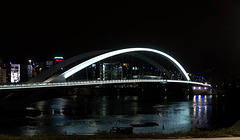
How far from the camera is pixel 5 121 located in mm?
24859

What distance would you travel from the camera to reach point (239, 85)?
70.4m

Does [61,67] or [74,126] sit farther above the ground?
[61,67]

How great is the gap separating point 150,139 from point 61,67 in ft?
102

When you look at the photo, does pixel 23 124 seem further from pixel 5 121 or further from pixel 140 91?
pixel 140 91

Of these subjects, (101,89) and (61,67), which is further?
(101,89)

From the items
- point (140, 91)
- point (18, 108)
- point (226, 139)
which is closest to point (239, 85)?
point (140, 91)

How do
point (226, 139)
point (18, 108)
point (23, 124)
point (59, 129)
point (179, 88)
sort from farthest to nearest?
point (179, 88) < point (18, 108) < point (23, 124) < point (59, 129) < point (226, 139)

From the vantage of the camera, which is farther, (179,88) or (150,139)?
(179,88)

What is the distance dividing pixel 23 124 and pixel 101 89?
2389 inches

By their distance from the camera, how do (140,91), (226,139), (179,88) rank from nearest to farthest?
(226,139)
(179,88)
(140,91)

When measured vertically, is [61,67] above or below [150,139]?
above

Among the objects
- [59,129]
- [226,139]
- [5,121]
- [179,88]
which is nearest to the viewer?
[226,139]

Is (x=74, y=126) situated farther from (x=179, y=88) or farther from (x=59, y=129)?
(x=179, y=88)

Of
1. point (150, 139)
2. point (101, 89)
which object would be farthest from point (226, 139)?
point (101, 89)
